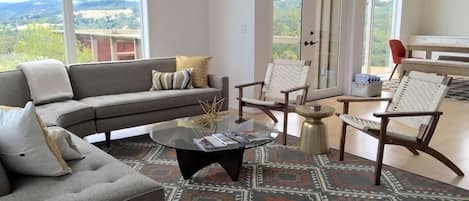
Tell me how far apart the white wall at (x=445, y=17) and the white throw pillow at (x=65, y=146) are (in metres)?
9.21

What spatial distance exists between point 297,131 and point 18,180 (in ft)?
10.1

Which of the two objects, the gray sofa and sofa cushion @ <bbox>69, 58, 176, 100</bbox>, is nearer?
the gray sofa

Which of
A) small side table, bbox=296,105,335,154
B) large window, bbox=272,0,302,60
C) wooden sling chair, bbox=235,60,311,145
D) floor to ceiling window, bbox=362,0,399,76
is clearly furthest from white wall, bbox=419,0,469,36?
small side table, bbox=296,105,335,154

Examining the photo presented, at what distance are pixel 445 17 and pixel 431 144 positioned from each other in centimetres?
653

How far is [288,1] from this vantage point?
5590 mm

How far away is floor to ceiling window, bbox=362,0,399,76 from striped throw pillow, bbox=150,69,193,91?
5139mm

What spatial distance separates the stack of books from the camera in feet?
9.32

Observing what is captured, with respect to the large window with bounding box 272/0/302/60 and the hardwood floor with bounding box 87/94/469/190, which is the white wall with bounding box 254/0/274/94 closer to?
the large window with bounding box 272/0/302/60

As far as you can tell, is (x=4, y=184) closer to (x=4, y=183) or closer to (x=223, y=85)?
(x=4, y=183)

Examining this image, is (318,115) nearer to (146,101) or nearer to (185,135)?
(185,135)

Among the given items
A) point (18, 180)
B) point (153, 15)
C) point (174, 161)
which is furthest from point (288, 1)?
point (18, 180)

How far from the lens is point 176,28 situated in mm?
5621

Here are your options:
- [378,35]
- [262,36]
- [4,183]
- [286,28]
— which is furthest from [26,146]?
[378,35]

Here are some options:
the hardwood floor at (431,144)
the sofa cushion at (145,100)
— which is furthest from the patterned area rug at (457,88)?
the sofa cushion at (145,100)
